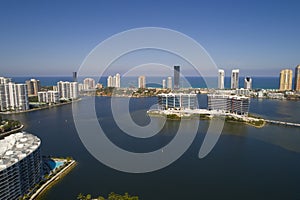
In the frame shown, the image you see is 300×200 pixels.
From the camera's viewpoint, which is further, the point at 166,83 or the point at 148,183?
the point at 166,83

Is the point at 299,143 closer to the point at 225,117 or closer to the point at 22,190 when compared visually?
the point at 225,117

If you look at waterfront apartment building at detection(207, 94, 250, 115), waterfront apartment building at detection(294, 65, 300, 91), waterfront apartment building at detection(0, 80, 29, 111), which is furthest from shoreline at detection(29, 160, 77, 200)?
waterfront apartment building at detection(294, 65, 300, 91)

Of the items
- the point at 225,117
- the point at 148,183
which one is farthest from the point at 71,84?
the point at 148,183

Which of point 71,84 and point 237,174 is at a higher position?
point 71,84

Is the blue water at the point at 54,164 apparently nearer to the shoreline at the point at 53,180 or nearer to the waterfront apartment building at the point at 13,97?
the shoreline at the point at 53,180

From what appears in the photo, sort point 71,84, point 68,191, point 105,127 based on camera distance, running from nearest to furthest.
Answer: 1. point 68,191
2. point 105,127
3. point 71,84

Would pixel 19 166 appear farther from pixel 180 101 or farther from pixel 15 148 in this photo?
pixel 180 101

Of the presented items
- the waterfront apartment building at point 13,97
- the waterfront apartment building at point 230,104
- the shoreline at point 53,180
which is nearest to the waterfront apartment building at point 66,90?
the waterfront apartment building at point 13,97

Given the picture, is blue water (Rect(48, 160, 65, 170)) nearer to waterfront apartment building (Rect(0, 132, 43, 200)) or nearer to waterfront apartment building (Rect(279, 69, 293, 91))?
waterfront apartment building (Rect(0, 132, 43, 200))

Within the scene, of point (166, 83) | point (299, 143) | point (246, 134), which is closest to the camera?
point (299, 143)
